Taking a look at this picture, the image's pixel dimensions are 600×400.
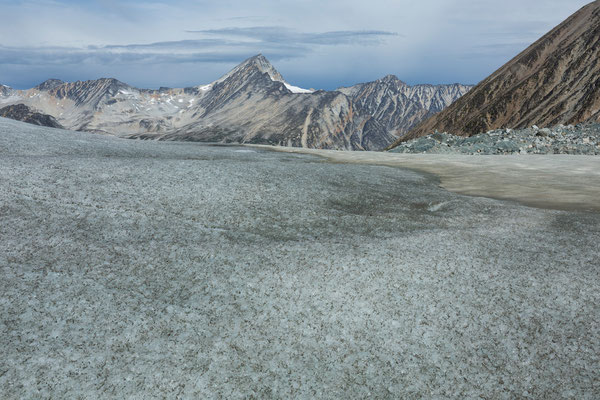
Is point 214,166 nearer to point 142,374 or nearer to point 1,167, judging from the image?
point 1,167

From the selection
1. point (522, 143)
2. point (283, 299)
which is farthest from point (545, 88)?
point (283, 299)

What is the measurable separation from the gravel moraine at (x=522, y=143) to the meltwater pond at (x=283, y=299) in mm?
26149

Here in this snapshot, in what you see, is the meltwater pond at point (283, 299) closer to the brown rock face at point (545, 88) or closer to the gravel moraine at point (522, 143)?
the gravel moraine at point (522, 143)

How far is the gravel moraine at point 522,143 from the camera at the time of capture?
34.2m

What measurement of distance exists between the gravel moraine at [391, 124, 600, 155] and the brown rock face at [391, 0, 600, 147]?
153 ft

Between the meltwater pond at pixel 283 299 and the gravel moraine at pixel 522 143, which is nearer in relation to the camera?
the meltwater pond at pixel 283 299

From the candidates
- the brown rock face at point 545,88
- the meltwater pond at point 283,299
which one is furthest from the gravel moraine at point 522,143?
the brown rock face at point 545,88

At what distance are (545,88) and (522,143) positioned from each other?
273 ft

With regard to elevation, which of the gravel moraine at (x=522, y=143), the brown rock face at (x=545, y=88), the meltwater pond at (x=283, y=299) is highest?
the brown rock face at (x=545, y=88)

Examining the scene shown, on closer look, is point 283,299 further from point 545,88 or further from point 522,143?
point 545,88

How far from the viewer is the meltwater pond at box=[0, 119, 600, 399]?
5215 mm

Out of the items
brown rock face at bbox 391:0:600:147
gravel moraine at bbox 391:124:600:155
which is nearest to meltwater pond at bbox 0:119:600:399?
gravel moraine at bbox 391:124:600:155

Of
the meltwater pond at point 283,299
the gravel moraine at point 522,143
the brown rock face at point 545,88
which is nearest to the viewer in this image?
the meltwater pond at point 283,299

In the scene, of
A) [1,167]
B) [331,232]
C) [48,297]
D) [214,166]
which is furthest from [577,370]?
[1,167]
